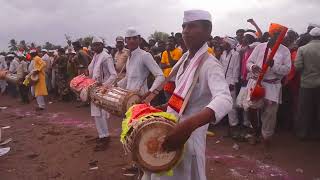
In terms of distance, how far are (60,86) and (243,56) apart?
29.1ft

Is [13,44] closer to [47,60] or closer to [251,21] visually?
[47,60]

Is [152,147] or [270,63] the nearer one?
[152,147]

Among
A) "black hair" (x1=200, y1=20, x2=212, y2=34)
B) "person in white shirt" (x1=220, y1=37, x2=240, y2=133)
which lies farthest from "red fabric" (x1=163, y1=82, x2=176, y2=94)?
"person in white shirt" (x1=220, y1=37, x2=240, y2=133)

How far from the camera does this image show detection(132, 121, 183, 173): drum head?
2770mm

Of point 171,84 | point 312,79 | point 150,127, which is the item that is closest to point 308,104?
point 312,79

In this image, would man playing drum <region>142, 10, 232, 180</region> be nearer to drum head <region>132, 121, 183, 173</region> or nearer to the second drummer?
drum head <region>132, 121, 183, 173</region>

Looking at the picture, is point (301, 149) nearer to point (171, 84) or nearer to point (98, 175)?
point (171, 84)

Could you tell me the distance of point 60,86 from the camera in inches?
600

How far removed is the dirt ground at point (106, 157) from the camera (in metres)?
6.05

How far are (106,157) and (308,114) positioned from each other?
3879 mm

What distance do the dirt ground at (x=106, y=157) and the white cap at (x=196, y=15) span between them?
3.34m

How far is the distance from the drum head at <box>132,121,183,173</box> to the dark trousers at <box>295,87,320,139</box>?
5446 mm

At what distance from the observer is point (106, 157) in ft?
22.9

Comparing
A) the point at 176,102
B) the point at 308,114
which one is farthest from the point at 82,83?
the point at 176,102
